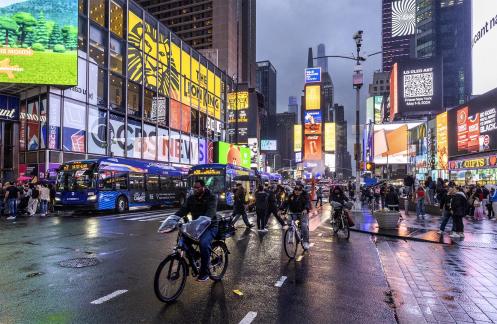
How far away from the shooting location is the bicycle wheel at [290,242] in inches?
394

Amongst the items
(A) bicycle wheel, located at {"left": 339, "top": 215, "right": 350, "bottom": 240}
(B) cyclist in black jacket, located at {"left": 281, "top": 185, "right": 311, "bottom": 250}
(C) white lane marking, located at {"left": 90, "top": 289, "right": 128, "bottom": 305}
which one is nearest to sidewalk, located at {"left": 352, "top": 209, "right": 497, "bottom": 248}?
(A) bicycle wheel, located at {"left": 339, "top": 215, "right": 350, "bottom": 240}

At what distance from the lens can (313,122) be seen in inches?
3199

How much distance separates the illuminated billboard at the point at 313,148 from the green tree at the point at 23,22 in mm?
56512

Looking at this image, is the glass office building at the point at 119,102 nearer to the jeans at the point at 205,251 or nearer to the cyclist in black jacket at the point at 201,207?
the cyclist in black jacket at the point at 201,207

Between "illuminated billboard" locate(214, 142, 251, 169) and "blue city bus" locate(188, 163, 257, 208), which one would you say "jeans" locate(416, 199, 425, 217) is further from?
"illuminated billboard" locate(214, 142, 251, 169)

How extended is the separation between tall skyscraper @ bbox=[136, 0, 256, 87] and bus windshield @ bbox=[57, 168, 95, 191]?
71364 mm

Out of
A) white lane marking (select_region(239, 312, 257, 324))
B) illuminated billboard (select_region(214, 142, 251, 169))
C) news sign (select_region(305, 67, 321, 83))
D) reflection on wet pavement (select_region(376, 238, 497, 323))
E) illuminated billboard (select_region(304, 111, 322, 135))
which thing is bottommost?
reflection on wet pavement (select_region(376, 238, 497, 323))

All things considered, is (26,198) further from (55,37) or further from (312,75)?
(312,75)

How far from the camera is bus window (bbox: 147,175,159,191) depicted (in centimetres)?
2794

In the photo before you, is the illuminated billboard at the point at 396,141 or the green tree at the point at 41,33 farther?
the illuminated billboard at the point at 396,141

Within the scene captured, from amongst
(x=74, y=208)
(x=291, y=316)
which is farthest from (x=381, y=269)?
(x=74, y=208)

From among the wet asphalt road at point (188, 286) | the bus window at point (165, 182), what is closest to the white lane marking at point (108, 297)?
the wet asphalt road at point (188, 286)

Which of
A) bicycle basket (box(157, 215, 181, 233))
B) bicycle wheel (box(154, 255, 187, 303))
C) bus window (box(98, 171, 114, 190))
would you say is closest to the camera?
bicycle wheel (box(154, 255, 187, 303))

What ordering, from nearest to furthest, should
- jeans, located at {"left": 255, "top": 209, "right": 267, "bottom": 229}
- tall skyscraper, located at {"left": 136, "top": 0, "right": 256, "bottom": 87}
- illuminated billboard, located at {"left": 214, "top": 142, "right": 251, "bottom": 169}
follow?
jeans, located at {"left": 255, "top": 209, "right": 267, "bottom": 229} < illuminated billboard, located at {"left": 214, "top": 142, "right": 251, "bottom": 169} < tall skyscraper, located at {"left": 136, "top": 0, "right": 256, "bottom": 87}
